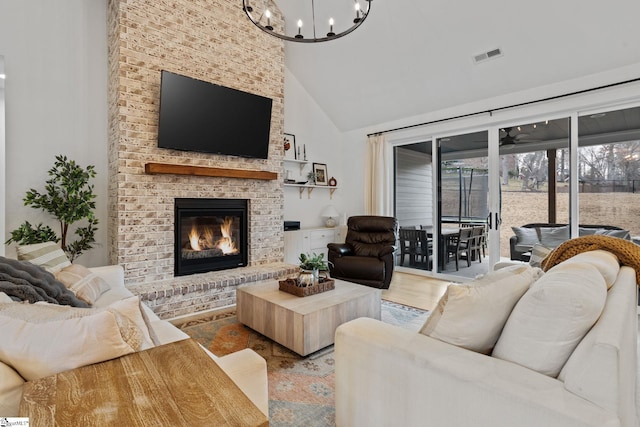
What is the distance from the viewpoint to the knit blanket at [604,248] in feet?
5.75

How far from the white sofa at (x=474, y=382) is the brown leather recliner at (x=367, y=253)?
2.55 metres

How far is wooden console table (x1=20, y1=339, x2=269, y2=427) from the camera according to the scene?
2.26 feet

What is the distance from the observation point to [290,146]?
17.4 feet

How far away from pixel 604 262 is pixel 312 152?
4.58m

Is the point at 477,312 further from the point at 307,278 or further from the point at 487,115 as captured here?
the point at 487,115

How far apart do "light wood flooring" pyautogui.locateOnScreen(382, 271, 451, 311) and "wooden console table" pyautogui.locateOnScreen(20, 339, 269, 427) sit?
9.51ft

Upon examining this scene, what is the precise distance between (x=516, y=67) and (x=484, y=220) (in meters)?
1.91

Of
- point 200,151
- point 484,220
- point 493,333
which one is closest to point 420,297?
point 484,220

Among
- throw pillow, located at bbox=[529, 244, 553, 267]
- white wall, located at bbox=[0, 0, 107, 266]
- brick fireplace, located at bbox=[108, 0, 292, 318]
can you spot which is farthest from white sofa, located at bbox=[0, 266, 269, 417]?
throw pillow, located at bbox=[529, 244, 553, 267]

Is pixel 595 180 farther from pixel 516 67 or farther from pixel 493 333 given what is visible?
pixel 493 333

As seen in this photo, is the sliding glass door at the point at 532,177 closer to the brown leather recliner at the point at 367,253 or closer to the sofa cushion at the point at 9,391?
the brown leather recliner at the point at 367,253

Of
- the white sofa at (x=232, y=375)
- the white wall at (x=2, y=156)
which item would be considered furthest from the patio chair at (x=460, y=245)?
the white wall at (x=2, y=156)

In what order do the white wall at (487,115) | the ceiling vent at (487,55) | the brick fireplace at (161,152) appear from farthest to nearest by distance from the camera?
the ceiling vent at (487,55) < the white wall at (487,115) < the brick fireplace at (161,152)

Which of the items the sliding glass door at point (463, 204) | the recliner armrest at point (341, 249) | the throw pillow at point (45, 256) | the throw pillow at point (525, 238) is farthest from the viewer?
the sliding glass door at point (463, 204)
